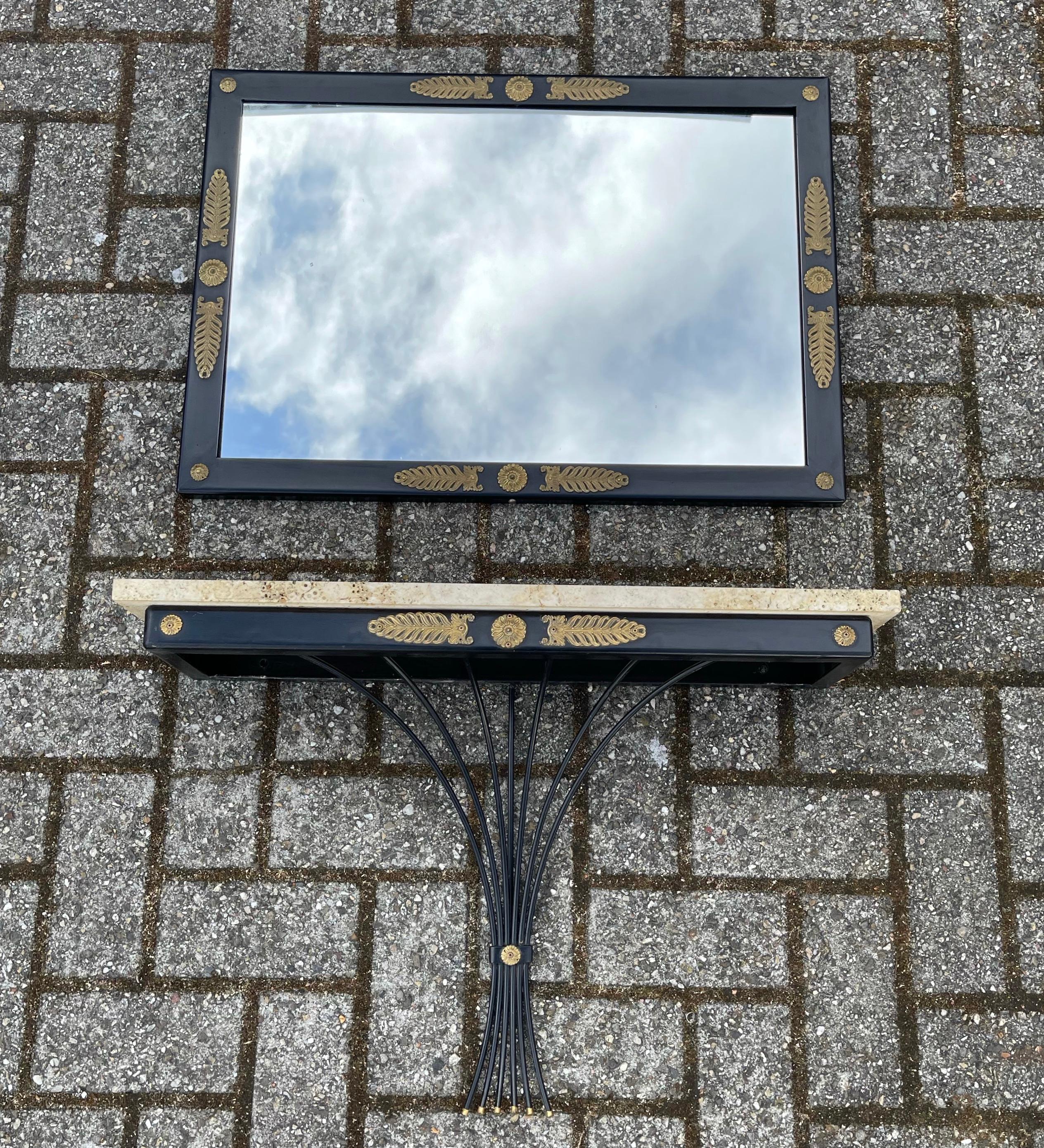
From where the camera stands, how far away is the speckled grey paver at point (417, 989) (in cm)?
210

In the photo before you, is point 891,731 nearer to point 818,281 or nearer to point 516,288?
point 818,281

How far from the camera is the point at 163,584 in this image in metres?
1.72

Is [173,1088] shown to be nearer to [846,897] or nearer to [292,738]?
[292,738]

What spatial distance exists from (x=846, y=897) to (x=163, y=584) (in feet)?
5.58

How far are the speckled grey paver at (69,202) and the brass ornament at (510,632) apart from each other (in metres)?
1.58

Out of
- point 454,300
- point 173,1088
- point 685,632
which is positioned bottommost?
point 173,1088

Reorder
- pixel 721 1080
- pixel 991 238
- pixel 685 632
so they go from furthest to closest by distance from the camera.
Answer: pixel 991 238, pixel 721 1080, pixel 685 632

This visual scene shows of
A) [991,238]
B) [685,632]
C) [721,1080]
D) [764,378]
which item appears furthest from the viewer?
[991,238]

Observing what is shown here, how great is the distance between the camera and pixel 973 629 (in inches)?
88.4

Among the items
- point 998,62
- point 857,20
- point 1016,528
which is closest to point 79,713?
point 1016,528

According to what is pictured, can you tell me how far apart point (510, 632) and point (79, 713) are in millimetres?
1240

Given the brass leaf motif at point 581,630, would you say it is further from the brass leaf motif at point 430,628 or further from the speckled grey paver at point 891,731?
the speckled grey paver at point 891,731

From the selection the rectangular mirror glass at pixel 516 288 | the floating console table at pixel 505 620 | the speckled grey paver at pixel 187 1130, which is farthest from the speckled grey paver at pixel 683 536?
the speckled grey paver at pixel 187 1130

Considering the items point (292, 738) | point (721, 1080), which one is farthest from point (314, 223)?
point (721, 1080)
